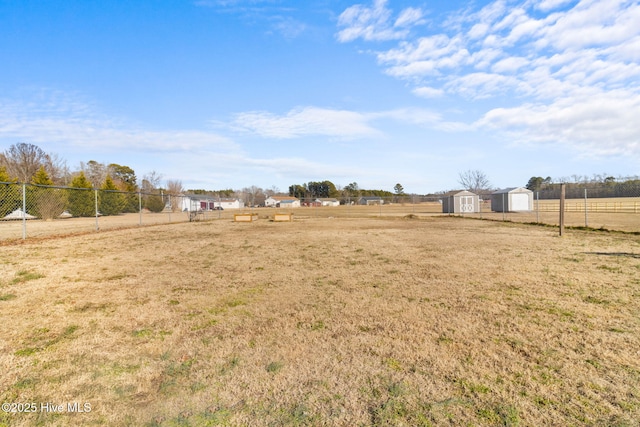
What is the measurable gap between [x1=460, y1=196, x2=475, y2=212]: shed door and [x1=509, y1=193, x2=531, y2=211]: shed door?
3.94 m

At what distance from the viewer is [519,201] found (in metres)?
35.2

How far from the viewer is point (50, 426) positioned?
6.36 ft

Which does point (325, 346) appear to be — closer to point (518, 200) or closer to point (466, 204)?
point (466, 204)

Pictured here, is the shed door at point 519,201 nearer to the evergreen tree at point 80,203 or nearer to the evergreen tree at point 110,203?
the evergreen tree at point 110,203

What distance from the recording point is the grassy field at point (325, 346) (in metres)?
2.08

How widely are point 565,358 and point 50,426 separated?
3.71 metres

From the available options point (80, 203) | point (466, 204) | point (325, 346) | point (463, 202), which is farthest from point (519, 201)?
point (80, 203)

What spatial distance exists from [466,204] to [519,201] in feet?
17.8

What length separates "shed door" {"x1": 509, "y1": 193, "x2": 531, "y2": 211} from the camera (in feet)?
115

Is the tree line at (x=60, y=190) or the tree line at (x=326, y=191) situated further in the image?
the tree line at (x=326, y=191)

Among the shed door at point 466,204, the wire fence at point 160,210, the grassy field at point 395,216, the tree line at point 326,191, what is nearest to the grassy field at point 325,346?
the grassy field at point 395,216

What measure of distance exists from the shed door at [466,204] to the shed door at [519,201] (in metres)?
3.94

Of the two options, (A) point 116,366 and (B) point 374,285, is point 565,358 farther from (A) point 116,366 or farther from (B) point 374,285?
(A) point 116,366

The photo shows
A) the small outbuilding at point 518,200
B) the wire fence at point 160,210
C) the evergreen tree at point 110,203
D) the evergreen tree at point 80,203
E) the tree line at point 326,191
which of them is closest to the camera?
the wire fence at point 160,210
